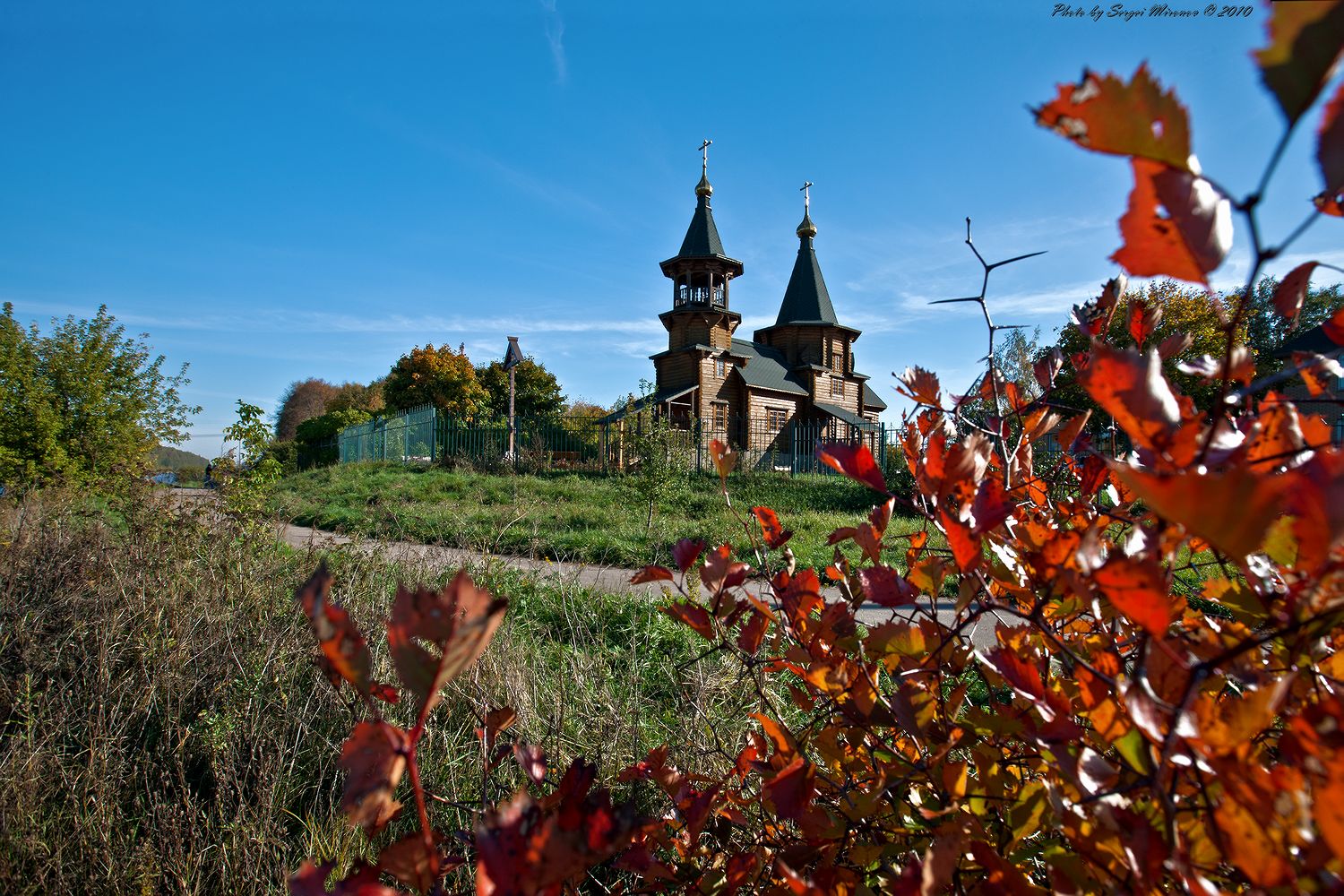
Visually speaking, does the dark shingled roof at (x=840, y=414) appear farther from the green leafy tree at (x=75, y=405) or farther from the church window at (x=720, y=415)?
the green leafy tree at (x=75, y=405)

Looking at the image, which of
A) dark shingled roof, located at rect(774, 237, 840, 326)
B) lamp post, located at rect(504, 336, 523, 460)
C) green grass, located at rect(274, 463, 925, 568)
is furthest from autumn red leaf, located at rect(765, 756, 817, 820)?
dark shingled roof, located at rect(774, 237, 840, 326)

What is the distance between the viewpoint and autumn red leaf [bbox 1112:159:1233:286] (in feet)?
1.50

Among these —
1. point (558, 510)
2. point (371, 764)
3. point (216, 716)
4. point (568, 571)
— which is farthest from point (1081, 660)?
point (558, 510)

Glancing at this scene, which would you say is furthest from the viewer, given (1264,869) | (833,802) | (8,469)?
(8,469)

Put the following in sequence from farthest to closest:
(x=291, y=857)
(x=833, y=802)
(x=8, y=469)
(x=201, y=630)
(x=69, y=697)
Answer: (x=8, y=469) < (x=201, y=630) < (x=69, y=697) < (x=291, y=857) < (x=833, y=802)

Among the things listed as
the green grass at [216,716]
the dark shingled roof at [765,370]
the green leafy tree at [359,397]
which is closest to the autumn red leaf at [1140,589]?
the green grass at [216,716]

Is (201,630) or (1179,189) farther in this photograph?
(201,630)

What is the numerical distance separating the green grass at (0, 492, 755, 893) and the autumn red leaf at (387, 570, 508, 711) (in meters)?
0.77

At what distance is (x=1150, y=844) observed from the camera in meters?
0.52

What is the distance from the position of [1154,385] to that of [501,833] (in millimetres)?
592

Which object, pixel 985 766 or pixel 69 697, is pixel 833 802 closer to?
pixel 985 766

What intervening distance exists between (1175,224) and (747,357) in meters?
24.3

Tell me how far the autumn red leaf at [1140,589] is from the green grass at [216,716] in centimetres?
→ 102

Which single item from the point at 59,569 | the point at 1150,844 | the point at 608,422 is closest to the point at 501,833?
the point at 1150,844
